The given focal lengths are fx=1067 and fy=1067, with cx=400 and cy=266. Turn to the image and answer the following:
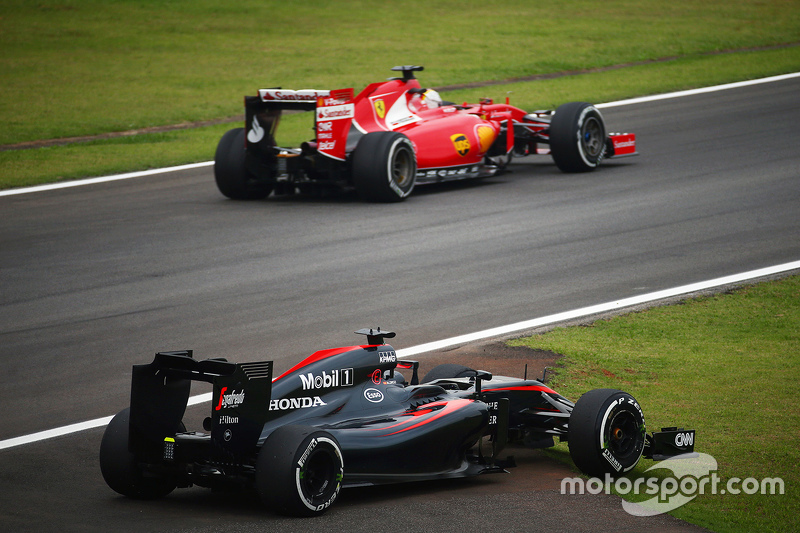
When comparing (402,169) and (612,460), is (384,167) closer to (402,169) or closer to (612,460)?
(402,169)

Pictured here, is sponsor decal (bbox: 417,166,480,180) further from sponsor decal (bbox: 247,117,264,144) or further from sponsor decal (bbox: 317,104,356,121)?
sponsor decal (bbox: 247,117,264,144)

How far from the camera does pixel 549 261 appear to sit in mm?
13891

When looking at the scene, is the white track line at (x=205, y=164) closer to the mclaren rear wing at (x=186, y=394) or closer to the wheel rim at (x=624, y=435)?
the mclaren rear wing at (x=186, y=394)

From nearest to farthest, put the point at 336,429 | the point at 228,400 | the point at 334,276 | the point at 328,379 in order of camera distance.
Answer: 1. the point at 228,400
2. the point at 336,429
3. the point at 328,379
4. the point at 334,276

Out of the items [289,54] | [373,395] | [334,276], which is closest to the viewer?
[373,395]

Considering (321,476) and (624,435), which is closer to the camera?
(321,476)

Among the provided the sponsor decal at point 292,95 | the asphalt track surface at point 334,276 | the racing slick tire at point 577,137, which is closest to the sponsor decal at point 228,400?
the asphalt track surface at point 334,276

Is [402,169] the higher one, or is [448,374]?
[402,169]

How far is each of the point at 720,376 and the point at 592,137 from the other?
10830mm

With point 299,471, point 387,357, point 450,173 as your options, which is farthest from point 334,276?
point 299,471

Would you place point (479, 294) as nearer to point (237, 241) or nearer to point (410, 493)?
point (237, 241)

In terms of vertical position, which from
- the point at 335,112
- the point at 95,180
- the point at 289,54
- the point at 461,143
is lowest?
the point at 95,180

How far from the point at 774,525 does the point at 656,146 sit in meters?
16.3

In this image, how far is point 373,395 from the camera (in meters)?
7.22
